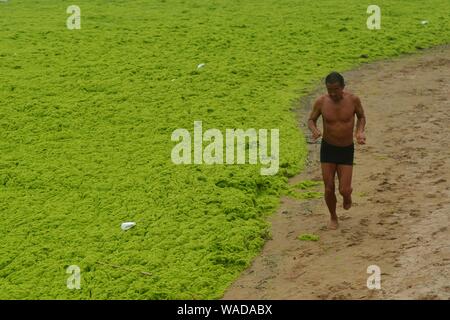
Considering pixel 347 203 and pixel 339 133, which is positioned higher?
pixel 339 133

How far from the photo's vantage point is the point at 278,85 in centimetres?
1205

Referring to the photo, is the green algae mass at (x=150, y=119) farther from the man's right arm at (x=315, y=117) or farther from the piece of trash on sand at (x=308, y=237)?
the man's right arm at (x=315, y=117)

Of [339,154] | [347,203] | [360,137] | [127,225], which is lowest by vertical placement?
[127,225]

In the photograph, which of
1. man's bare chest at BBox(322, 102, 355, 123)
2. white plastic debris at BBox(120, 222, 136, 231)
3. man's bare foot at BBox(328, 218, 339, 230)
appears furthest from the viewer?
white plastic debris at BBox(120, 222, 136, 231)

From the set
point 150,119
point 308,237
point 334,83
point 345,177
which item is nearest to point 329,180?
point 345,177

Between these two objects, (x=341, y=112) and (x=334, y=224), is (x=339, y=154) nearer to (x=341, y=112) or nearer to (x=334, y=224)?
(x=341, y=112)

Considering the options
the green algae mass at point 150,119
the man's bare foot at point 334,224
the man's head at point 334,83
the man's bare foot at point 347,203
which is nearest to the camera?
the man's head at point 334,83

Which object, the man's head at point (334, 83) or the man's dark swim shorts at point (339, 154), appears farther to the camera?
the man's dark swim shorts at point (339, 154)

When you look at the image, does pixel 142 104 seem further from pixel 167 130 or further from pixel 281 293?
pixel 281 293

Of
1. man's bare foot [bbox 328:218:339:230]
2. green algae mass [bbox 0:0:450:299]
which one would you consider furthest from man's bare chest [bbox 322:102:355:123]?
green algae mass [bbox 0:0:450:299]

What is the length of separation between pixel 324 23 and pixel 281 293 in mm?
9105

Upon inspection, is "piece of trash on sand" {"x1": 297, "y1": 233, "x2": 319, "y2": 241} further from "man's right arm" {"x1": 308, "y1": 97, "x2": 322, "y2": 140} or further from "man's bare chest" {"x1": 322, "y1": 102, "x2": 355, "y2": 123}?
"man's bare chest" {"x1": 322, "y1": 102, "x2": 355, "y2": 123}

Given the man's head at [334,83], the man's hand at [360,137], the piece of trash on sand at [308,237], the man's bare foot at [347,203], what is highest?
the man's head at [334,83]

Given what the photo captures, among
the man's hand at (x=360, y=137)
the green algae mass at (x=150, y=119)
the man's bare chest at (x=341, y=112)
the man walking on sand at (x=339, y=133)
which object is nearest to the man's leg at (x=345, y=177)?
the man walking on sand at (x=339, y=133)
